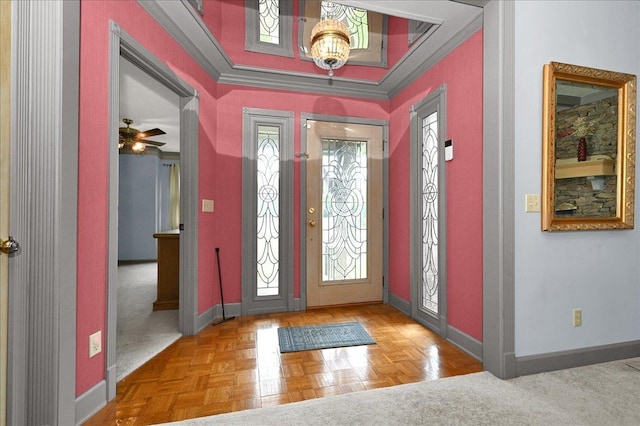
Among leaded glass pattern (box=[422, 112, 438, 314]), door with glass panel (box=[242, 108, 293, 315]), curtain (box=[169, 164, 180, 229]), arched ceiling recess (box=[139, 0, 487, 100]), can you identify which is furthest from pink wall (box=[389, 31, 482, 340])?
curtain (box=[169, 164, 180, 229])

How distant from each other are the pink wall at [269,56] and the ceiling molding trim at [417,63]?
279 mm

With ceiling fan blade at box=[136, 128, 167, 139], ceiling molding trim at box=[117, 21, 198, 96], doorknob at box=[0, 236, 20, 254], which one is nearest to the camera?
doorknob at box=[0, 236, 20, 254]

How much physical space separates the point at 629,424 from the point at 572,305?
776 mm

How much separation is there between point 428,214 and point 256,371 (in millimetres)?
2133

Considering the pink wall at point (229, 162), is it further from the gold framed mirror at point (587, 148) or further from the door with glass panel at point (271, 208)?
the gold framed mirror at point (587, 148)

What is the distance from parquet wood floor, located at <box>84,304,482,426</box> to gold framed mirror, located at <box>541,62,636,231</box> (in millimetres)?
1329

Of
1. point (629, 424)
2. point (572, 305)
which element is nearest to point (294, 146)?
point (572, 305)

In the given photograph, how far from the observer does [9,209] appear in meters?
1.42

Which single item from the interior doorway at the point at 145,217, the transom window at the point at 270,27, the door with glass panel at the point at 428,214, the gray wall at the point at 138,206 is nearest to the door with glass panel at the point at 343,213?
the door with glass panel at the point at 428,214

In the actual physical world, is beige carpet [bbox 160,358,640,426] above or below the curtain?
below

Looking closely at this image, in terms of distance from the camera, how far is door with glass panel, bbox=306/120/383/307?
3.59m

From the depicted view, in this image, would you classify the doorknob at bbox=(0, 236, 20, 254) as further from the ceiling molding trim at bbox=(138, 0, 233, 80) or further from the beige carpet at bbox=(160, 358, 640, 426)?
the ceiling molding trim at bbox=(138, 0, 233, 80)

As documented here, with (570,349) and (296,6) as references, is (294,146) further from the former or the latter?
(570,349)

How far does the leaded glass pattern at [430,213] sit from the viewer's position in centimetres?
300
